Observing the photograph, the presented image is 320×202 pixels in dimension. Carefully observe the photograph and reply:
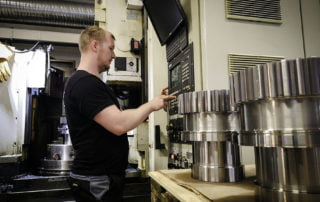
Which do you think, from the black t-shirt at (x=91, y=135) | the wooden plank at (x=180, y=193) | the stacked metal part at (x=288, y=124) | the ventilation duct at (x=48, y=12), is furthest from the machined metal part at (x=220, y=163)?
the ventilation duct at (x=48, y=12)

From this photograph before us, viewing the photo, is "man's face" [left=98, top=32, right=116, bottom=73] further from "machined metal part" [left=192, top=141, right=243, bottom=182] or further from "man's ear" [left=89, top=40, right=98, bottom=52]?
"machined metal part" [left=192, top=141, right=243, bottom=182]

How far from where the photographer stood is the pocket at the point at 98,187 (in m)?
1.23

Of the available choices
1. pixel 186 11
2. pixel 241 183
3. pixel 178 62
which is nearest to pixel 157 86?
pixel 178 62

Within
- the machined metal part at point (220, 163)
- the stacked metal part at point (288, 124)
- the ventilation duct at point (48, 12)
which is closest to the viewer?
the stacked metal part at point (288, 124)

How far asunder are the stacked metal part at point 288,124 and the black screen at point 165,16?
44.2 inches

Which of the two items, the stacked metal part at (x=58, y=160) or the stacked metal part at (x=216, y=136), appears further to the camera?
the stacked metal part at (x=58, y=160)

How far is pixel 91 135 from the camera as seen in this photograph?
127 cm

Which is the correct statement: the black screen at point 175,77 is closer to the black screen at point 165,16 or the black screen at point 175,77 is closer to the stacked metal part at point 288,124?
the black screen at point 165,16

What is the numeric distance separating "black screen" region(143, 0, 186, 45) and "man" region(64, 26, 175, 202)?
68cm

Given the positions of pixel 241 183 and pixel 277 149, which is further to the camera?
pixel 241 183

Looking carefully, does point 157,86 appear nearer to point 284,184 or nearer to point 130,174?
point 130,174

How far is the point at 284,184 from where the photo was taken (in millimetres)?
589

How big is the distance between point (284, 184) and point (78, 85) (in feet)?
3.44

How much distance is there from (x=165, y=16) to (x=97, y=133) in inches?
41.8
